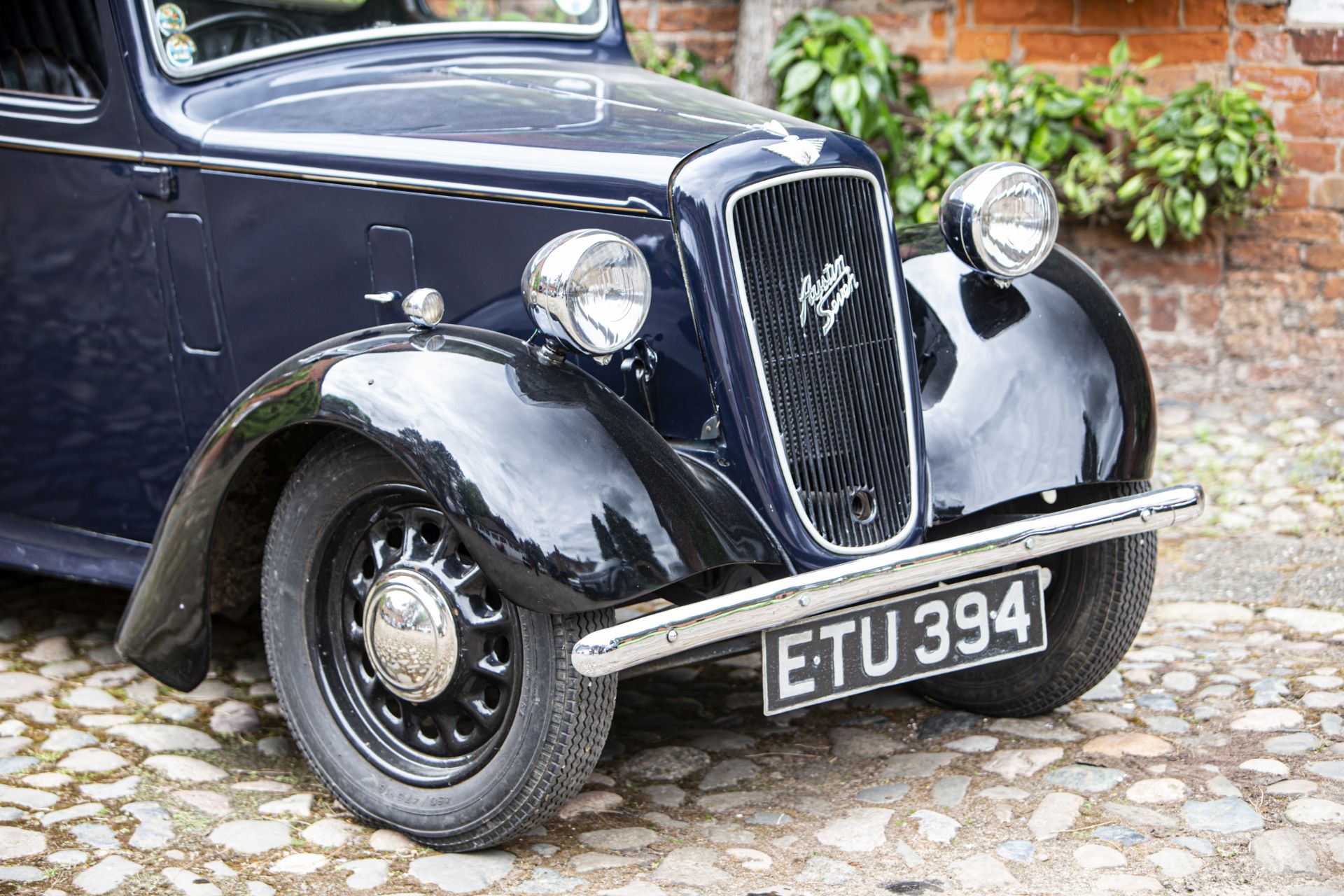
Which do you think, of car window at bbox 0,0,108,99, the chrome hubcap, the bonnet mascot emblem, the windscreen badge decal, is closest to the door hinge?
car window at bbox 0,0,108,99

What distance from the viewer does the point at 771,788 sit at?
2.80 m

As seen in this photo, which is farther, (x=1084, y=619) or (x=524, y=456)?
(x=1084, y=619)

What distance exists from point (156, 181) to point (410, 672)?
4.18 ft

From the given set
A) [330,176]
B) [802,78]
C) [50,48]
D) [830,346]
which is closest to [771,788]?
[830,346]

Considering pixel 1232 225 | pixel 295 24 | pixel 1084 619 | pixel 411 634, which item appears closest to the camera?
pixel 411 634

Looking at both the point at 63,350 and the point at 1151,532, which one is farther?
the point at 63,350

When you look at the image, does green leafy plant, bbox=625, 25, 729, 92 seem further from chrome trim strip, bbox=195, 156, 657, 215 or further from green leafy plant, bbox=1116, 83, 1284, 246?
chrome trim strip, bbox=195, 156, 657, 215

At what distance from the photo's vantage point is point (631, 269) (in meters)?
2.41

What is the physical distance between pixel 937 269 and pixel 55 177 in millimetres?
1951

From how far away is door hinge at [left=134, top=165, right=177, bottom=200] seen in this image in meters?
3.04

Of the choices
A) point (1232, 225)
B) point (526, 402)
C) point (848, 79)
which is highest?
point (848, 79)

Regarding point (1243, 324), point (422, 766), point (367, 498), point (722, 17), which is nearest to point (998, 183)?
point (367, 498)

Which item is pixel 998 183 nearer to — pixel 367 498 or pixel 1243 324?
pixel 367 498

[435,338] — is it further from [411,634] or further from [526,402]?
[411,634]
